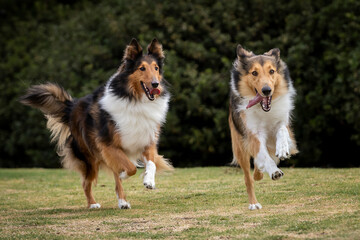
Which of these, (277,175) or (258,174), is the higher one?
(277,175)

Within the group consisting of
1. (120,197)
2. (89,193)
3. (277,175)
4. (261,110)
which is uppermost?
(261,110)

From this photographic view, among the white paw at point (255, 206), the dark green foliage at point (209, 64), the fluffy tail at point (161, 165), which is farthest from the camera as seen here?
the dark green foliage at point (209, 64)

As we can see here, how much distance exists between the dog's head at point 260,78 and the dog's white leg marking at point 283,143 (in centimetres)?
33

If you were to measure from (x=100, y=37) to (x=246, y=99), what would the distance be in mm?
11198

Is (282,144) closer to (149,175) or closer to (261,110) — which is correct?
(261,110)

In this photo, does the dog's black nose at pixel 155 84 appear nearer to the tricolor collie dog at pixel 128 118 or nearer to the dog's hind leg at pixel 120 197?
the tricolor collie dog at pixel 128 118

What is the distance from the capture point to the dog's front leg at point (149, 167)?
7.57m

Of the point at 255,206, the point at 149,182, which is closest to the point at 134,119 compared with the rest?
the point at 149,182

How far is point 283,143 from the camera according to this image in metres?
6.98

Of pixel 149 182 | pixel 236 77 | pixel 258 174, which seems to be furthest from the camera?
pixel 258 174

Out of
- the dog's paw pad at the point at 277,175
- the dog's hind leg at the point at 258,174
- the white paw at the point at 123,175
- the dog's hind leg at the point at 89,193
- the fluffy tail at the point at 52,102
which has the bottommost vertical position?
the dog's hind leg at the point at 89,193

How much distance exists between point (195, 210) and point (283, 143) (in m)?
1.50

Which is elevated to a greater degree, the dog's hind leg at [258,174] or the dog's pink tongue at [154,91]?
the dog's pink tongue at [154,91]

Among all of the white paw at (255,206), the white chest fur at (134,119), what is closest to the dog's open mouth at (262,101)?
the white paw at (255,206)
